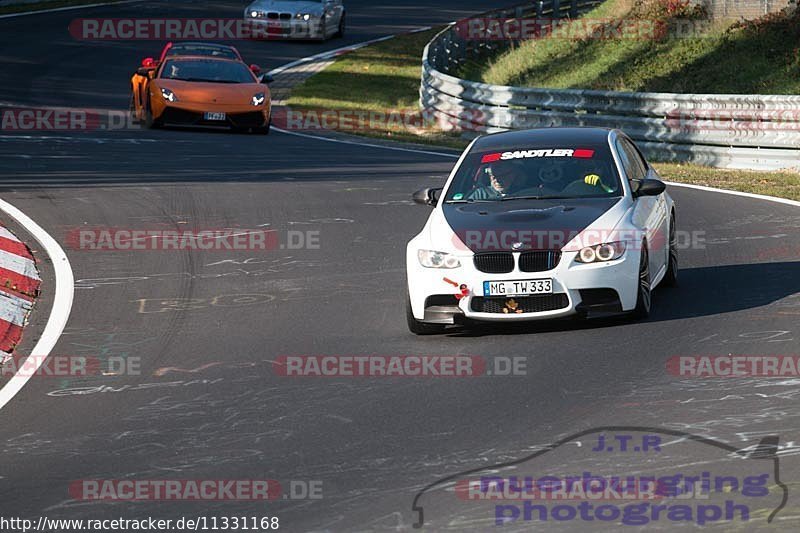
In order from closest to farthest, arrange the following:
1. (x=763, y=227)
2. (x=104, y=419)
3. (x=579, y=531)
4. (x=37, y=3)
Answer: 1. (x=579, y=531)
2. (x=104, y=419)
3. (x=763, y=227)
4. (x=37, y=3)

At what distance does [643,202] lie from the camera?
1175cm

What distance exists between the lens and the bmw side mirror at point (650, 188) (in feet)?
37.6

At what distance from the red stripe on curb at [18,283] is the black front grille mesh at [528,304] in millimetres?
Result: 4268

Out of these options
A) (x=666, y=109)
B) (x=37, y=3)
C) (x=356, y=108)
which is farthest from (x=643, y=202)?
(x=37, y=3)

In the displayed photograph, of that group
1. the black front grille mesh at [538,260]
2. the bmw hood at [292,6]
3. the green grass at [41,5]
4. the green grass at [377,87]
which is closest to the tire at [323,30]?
the bmw hood at [292,6]

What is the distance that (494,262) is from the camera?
35.1 feet

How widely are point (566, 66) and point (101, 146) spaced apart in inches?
611

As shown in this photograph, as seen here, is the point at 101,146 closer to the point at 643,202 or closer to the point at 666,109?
the point at 666,109

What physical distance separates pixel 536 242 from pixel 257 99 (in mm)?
16068

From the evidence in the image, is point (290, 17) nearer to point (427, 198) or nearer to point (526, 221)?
point (427, 198)

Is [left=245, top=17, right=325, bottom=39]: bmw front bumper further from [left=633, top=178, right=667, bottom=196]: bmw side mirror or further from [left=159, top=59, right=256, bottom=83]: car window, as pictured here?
[left=633, top=178, right=667, bottom=196]: bmw side mirror

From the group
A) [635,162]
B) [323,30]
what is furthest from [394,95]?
[635,162]

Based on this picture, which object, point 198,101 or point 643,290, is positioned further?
point 198,101

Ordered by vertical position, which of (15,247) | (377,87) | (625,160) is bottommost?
(15,247)
